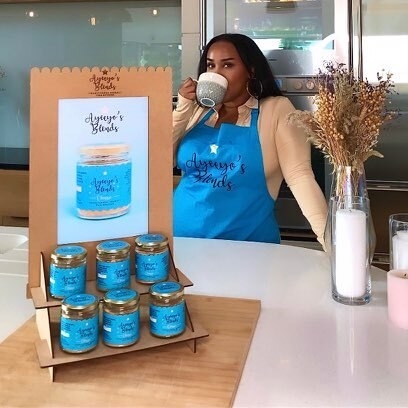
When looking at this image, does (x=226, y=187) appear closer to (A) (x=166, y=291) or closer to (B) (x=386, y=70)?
(A) (x=166, y=291)

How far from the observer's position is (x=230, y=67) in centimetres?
172

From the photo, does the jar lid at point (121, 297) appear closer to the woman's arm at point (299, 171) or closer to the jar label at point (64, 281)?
the jar label at point (64, 281)

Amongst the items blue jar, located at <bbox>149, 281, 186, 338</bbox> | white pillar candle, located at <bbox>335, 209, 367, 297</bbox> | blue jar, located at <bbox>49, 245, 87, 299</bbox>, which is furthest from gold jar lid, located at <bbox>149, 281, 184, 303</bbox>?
white pillar candle, located at <bbox>335, 209, 367, 297</bbox>

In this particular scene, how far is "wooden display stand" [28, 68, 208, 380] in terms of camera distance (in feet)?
2.56

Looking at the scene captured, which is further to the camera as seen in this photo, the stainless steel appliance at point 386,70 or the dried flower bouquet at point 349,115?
the stainless steel appliance at point 386,70

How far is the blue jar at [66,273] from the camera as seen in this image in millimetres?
777

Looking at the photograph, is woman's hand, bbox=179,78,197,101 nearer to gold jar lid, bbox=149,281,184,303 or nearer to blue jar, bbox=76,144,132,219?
blue jar, bbox=76,144,132,219

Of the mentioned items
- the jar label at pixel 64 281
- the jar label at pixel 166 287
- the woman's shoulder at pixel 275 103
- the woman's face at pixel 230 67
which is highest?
the woman's face at pixel 230 67

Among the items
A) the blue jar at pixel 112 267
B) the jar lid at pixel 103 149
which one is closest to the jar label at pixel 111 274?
the blue jar at pixel 112 267

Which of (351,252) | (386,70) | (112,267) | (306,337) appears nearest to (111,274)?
(112,267)

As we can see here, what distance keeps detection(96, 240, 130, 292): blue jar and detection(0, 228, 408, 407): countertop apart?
0.66ft

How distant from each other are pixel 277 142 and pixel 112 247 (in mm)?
954

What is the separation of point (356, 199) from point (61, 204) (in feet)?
1.70

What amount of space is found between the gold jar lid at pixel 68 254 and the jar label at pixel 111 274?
1.2 inches
